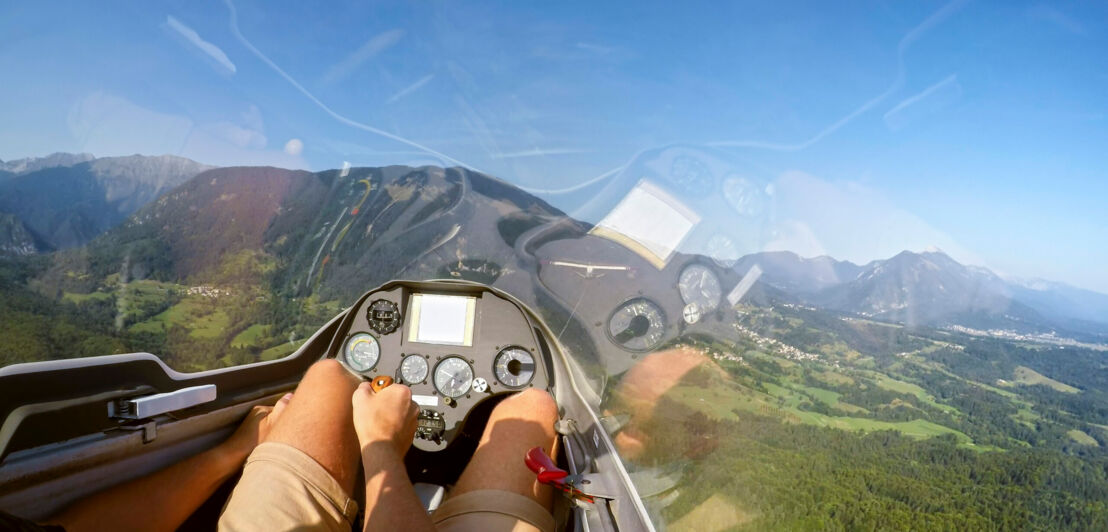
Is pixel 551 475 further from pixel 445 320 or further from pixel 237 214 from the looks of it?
pixel 237 214

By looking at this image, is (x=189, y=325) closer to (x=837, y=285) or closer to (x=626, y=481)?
(x=626, y=481)

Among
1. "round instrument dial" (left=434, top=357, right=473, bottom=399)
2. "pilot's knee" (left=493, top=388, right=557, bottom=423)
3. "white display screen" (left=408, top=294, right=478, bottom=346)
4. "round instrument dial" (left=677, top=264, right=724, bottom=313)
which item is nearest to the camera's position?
"pilot's knee" (left=493, top=388, right=557, bottom=423)

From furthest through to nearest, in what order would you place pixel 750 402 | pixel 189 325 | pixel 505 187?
1. pixel 750 402
2. pixel 505 187
3. pixel 189 325

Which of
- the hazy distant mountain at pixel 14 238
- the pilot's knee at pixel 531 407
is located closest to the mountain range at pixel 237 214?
the hazy distant mountain at pixel 14 238

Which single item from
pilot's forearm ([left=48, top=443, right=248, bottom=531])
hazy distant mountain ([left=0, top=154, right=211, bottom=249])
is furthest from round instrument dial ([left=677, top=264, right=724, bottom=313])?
hazy distant mountain ([left=0, top=154, right=211, bottom=249])

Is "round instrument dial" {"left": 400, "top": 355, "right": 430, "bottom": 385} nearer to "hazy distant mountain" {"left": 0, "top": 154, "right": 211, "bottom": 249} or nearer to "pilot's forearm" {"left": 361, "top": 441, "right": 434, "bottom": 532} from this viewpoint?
"pilot's forearm" {"left": 361, "top": 441, "right": 434, "bottom": 532}

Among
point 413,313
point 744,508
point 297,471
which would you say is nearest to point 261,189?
point 413,313

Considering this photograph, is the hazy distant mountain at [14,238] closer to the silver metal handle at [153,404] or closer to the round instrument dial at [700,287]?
the silver metal handle at [153,404]
